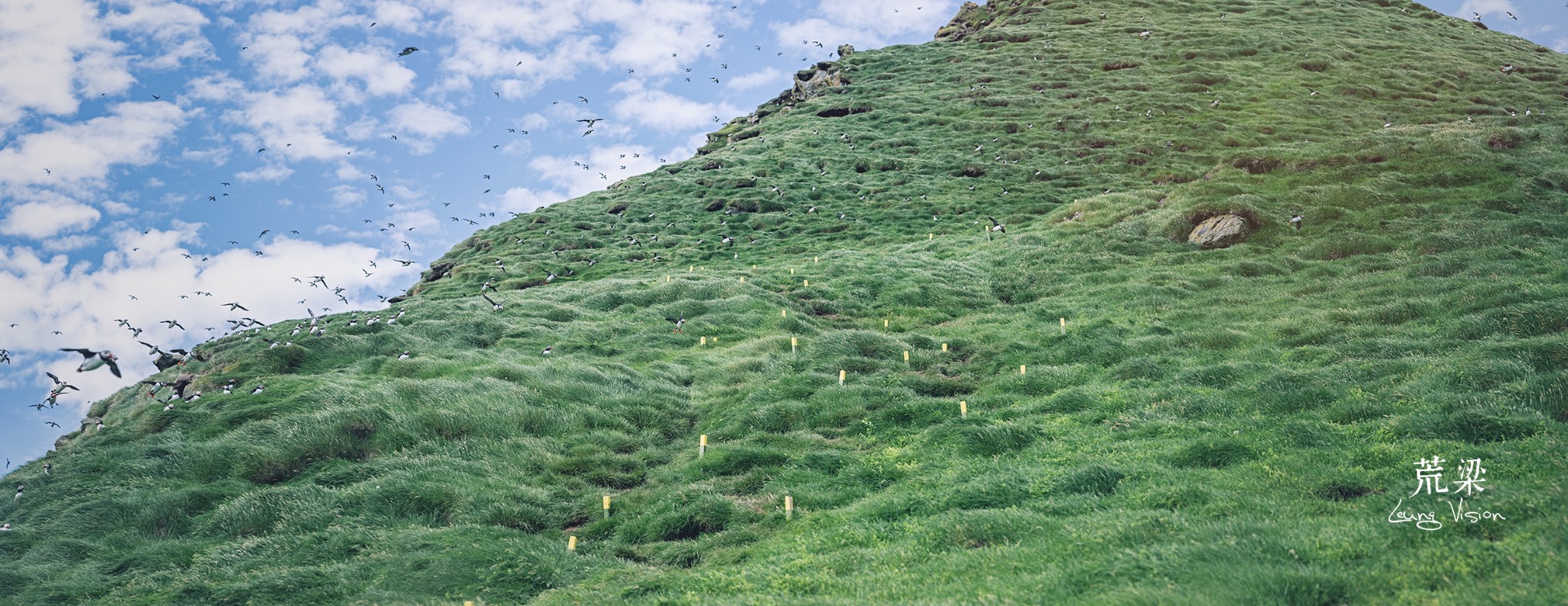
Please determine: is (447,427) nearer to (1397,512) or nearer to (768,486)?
(768,486)

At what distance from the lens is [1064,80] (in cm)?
8050

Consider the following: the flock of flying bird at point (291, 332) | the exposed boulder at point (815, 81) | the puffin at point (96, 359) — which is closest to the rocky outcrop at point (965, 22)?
the exposed boulder at point (815, 81)

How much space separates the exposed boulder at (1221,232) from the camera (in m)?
36.2

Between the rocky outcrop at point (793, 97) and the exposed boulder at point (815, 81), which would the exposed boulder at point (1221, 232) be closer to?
the rocky outcrop at point (793, 97)

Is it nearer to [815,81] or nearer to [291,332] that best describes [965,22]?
[815,81]

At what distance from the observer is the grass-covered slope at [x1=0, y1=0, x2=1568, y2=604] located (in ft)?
37.9

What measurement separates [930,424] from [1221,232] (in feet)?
79.6

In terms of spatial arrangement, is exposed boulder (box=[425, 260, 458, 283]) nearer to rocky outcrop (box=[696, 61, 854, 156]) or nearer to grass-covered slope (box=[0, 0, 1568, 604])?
Answer: grass-covered slope (box=[0, 0, 1568, 604])

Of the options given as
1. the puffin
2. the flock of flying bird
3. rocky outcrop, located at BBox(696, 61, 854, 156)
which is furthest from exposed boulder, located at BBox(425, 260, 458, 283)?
the puffin

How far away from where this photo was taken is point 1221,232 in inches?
1443

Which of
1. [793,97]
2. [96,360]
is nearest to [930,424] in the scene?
[96,360]

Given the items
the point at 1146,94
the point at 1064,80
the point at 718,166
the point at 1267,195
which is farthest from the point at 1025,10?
the point at 1267,195

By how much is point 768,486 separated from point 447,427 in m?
9.11

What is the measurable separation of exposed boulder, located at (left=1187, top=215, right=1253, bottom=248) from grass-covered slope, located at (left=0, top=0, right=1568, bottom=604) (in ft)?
2.18
